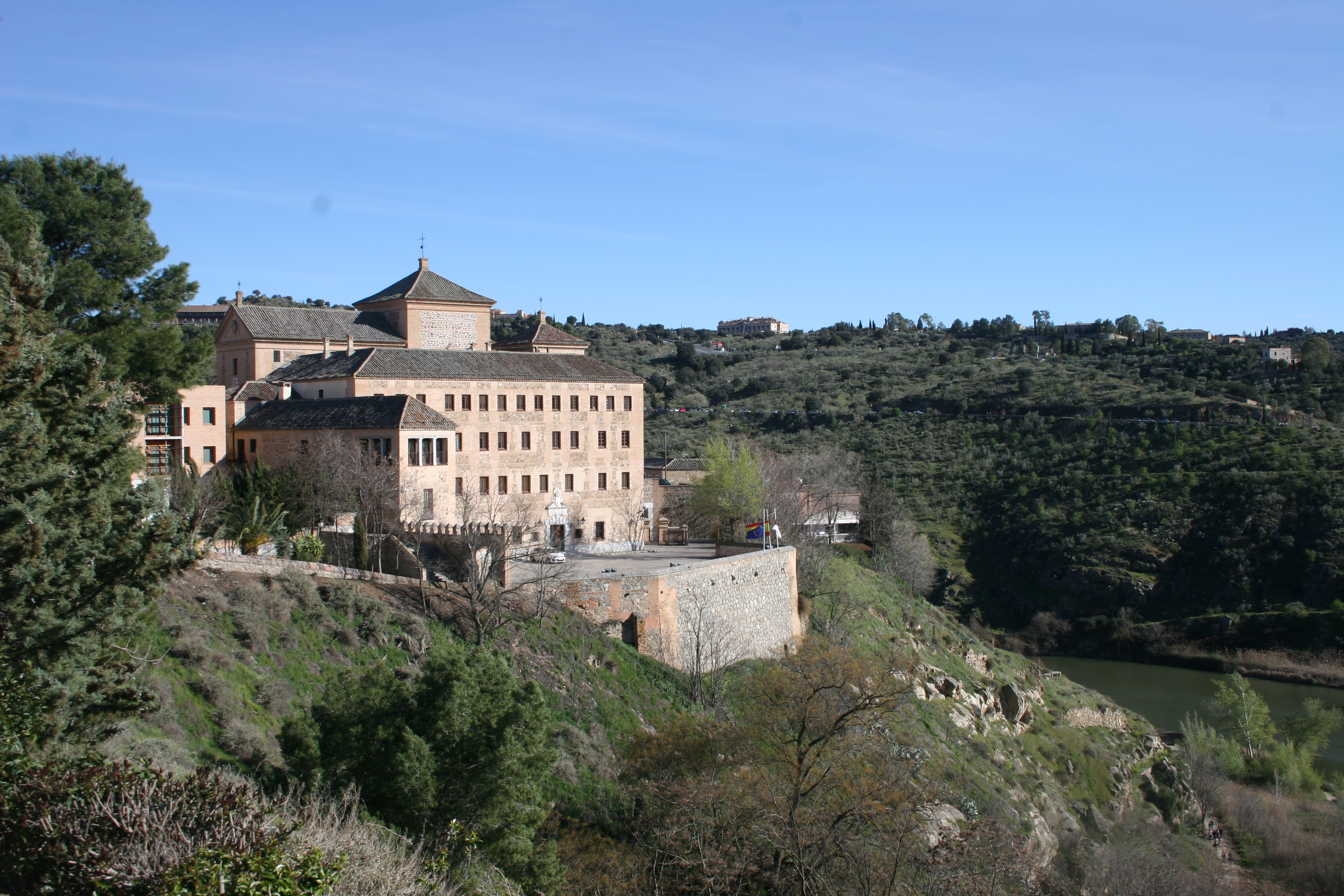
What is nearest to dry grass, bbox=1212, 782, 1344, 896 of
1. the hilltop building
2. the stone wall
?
the stone wall

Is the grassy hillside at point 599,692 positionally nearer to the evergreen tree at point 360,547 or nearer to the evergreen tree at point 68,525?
the evergreen tree at point 68,525

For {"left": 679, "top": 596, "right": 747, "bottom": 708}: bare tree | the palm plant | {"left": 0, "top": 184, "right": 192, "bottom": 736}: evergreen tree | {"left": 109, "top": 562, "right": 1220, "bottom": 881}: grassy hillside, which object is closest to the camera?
{"left": 0, "top": 184, "right": 192, "bottom": 736}: evergreen tree

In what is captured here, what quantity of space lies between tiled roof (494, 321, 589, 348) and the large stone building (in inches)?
4.3

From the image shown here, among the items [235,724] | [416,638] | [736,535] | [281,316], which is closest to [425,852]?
[235,724]

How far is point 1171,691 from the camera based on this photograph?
41.9m

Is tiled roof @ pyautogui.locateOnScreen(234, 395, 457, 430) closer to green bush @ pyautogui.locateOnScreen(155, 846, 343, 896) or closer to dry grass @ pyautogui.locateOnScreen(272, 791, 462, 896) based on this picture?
dry grass @ pyautogui.locateOnScreen(272, 791, 462, 896)

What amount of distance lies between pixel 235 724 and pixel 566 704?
7.90 metres

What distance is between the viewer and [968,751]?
97.5ft

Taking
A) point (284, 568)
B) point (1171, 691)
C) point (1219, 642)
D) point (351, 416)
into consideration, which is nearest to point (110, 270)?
point (284, 568)

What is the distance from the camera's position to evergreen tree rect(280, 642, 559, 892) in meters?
13.7

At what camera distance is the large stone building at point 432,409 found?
31078 millimetres

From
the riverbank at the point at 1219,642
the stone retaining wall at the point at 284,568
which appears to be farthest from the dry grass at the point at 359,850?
the riverbank at the point at 1219,642

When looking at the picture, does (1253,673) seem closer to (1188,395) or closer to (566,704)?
(1188,395)

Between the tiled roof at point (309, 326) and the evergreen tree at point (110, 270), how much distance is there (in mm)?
18078
